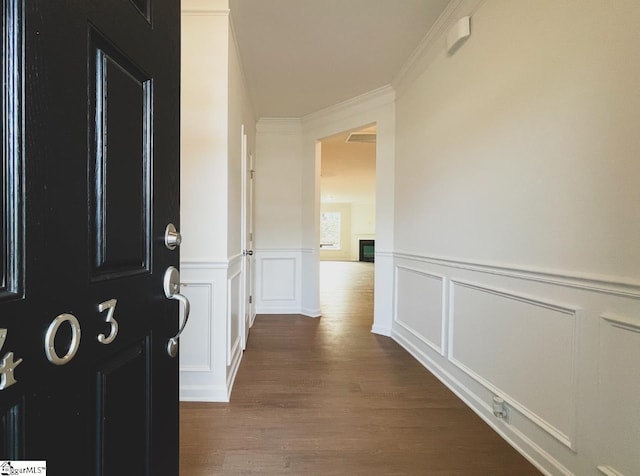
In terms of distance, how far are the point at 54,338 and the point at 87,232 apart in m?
0.18

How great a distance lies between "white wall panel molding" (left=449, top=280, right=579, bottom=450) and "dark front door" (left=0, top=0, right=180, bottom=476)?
155 centimetres

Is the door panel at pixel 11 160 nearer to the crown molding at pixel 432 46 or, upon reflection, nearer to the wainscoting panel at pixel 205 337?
the wainscoting panel at pixel 205 337

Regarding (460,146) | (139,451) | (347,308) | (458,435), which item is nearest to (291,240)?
(347,308)

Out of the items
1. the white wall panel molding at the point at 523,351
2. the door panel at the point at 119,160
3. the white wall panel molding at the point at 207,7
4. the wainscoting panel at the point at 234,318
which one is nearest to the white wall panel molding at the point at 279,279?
the wainscoting panel at the point at 234,318

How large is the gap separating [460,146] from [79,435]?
2.31 m

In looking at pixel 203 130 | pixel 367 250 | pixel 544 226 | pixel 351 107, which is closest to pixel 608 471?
pixel 544 226

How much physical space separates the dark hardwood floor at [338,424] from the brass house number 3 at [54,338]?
1.22 meters

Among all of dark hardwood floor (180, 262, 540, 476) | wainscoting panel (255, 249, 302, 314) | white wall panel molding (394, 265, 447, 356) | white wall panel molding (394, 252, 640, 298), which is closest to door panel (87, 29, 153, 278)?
dark hardwood floor (180, 262, 540, 476)

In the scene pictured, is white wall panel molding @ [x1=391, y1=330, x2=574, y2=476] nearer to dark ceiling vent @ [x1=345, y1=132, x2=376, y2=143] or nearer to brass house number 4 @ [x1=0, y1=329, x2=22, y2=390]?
brass house number 4 @ [x1=0, y1=329, x2=22, y2=390]

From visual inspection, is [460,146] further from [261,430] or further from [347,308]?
[347,308]

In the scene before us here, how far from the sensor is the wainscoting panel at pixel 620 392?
1.14m

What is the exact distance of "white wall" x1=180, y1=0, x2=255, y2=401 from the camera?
2066mm

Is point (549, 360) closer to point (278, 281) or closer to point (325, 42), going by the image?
point (325, 42)

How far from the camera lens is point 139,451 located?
75 cm
